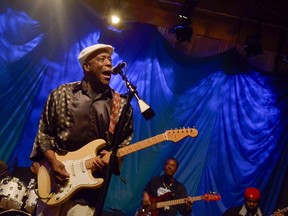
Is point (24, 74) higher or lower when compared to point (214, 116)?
higher

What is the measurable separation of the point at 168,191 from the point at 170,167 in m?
0.47

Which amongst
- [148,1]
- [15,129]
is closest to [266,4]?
[148,1]

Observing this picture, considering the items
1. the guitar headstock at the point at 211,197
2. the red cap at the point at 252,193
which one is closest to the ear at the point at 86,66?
the guitar headstock at the point at 211,197

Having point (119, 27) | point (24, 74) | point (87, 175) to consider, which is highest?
point (119, 27)

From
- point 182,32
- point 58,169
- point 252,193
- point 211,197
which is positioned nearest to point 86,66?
point 58,169

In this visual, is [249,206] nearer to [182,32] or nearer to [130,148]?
[182,32]

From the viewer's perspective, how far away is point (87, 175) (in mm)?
3143

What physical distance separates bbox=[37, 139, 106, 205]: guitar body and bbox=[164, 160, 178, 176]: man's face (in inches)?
153

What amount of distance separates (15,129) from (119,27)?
9.87 ft

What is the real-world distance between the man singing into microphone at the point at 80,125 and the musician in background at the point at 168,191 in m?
3.48

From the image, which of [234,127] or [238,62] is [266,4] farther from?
[234,127]

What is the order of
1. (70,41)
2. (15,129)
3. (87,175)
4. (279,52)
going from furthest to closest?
(279,52)
(70,41)
(15,129)
(87,175)

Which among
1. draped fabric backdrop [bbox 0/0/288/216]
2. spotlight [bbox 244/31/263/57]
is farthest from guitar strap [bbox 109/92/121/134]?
spotlight [bbox 244/31/263/57]

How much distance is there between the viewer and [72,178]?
3.18 metres
